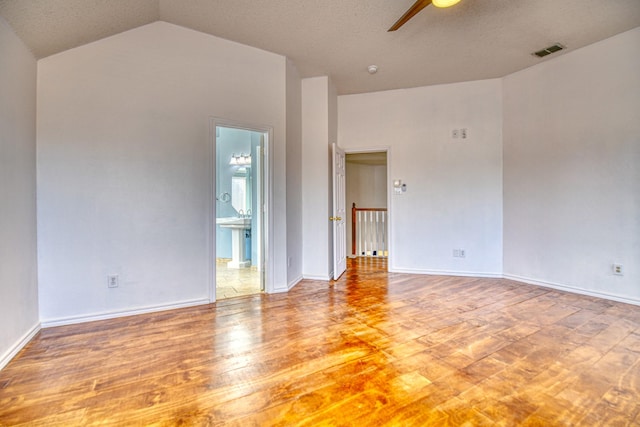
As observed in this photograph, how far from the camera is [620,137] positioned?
3.39 m

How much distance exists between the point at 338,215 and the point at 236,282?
1757 mm

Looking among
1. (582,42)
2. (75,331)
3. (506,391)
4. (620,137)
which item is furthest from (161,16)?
(620,137)

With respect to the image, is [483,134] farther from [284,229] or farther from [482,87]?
[284,229]

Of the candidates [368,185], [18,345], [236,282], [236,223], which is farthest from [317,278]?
[368,185]

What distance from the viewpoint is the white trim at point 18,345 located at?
6.80 feet

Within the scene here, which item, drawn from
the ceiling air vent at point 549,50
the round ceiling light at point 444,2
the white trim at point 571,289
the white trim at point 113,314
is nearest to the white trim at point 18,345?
the white trim at point 113,314

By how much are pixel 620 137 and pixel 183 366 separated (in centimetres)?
489

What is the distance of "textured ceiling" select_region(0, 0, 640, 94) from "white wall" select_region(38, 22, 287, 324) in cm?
24

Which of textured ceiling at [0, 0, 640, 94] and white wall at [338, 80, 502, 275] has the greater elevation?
textured ceiling at [0, 0, 640, 94]

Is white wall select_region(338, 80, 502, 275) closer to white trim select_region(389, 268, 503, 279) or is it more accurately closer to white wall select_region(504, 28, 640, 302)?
white trim select_region(389, 268, 503, 279)

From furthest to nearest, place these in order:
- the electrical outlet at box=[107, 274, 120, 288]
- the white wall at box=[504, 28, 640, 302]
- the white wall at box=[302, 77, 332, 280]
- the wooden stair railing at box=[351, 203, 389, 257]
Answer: the wooden stair railing at box=[351, 203, 389, 257] → the white wall at box=[302, 77, 332, 280] → the white wall at box=[504, 28, 640, 302] → the electrical outlet at box=[107, 274, 120, 288]

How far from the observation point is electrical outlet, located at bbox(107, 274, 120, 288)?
2908 mm

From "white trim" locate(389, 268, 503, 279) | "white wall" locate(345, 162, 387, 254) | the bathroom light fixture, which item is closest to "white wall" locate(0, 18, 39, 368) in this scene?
the bathroom light fixture

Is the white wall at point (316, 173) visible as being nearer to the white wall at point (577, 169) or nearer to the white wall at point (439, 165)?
the white wall at point (439, 165)
